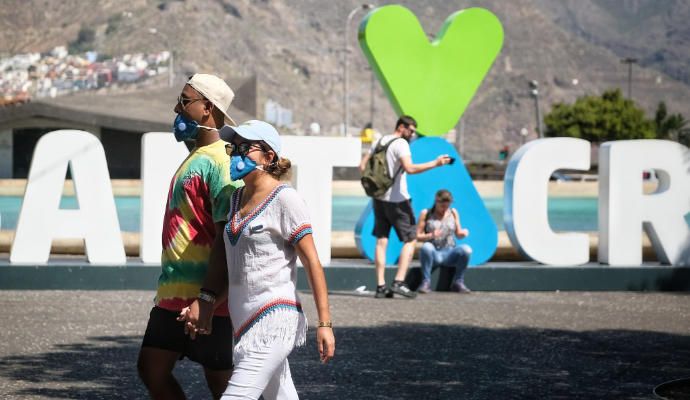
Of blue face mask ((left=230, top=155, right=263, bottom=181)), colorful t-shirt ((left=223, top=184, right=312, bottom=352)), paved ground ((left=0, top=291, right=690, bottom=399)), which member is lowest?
paved ground ((left=0, top=291, right=690, bottom=399))

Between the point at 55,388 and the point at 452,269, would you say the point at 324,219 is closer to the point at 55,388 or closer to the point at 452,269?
the point at 452,269

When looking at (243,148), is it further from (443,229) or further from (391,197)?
(443,229)

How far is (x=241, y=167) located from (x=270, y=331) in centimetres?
59

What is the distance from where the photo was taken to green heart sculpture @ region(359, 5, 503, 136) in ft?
45.2

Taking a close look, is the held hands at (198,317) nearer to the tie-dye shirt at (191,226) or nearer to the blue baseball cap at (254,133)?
the tie-dye shirt at (191,226)

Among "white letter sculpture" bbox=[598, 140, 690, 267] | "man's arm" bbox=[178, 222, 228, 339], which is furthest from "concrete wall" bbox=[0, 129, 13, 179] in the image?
"man's arm" bbox=[178, 222, 228, 339]

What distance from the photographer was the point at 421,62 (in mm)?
14023

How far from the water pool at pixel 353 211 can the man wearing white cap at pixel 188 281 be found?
72.9 ft

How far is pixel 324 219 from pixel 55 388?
577 cm

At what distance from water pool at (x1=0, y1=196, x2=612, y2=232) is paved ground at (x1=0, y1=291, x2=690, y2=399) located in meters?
16.4

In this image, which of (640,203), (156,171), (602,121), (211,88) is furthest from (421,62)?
(602,121)

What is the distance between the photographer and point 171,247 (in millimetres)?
4832

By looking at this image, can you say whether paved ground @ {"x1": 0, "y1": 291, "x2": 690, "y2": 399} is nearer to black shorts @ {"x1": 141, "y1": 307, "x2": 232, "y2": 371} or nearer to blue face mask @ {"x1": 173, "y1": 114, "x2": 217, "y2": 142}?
black shorts @ {"x1": 141, "y1": 307, "x2": 232, "y2": 371}

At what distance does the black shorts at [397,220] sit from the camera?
38.5 feet
